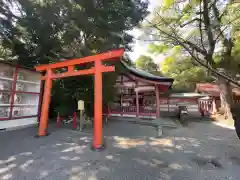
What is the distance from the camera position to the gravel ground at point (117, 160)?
2568 mm

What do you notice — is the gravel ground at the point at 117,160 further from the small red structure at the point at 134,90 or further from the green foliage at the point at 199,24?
the small red structure at the point at 134,90

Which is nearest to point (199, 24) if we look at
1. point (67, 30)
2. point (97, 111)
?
point (97, 111)

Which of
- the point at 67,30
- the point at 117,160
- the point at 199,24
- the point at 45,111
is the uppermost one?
the point at 67,30

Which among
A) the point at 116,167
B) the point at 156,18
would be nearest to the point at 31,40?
the point at 156,18

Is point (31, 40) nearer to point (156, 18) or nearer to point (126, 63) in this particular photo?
point (126, 63)

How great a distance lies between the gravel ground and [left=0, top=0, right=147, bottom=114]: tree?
3.74 meters

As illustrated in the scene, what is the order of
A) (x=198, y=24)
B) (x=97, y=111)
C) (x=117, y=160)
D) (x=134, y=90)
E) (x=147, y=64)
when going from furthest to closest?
(x=147, y=64) < (x=134, y=90) < (x=198, y=24) < (x=97, y=111) < (x=117, y=160)

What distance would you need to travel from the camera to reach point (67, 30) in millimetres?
6836

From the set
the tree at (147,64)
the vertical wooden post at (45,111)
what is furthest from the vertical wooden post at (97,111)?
the tree at (147,64)

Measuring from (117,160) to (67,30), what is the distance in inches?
259

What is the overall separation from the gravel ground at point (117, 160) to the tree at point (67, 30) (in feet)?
12.3

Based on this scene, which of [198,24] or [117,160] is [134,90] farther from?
[117,160]

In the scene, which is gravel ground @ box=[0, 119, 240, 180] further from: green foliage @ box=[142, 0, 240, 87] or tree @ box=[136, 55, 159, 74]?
tree @ box=[136, 55, 159, 74]

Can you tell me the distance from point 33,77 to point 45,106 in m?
2.70
